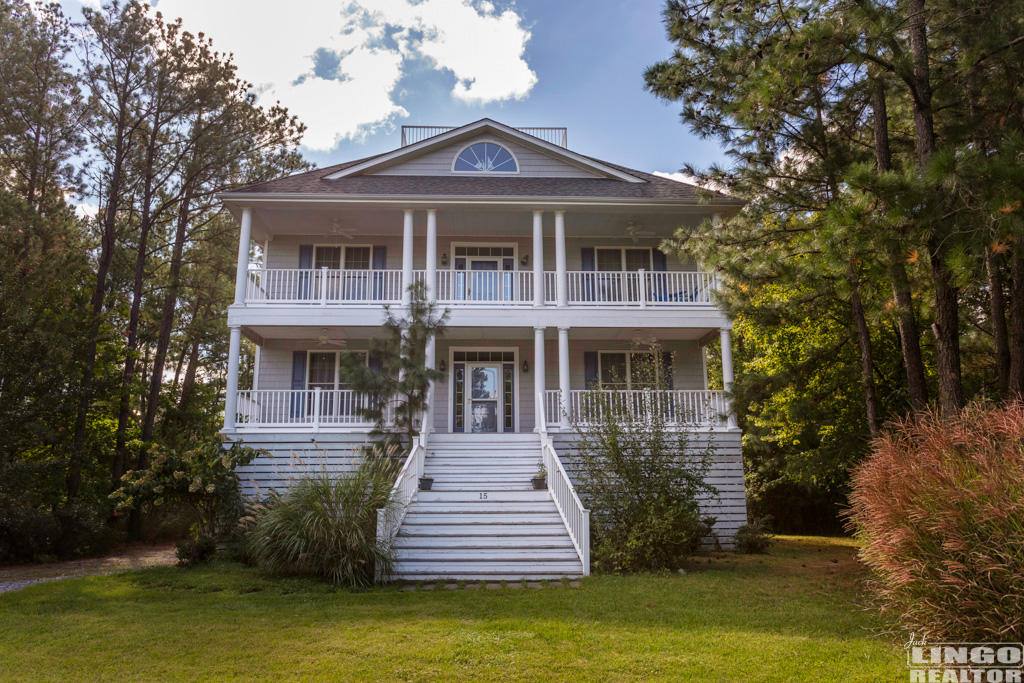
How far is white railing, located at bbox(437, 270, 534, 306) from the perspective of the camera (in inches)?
573

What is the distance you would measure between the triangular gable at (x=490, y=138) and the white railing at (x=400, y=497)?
729cm

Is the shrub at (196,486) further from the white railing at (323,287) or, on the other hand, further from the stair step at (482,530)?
the white railing at (323,287)

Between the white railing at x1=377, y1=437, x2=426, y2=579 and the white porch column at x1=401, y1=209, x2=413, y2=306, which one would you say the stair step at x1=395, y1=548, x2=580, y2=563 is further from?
the white porch column at x1=401, y1=209, x2=413, y2=306

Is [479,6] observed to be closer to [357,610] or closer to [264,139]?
[264,139]

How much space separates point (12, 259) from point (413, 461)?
26.1 feet

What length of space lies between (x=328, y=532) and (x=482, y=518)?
8.50ft

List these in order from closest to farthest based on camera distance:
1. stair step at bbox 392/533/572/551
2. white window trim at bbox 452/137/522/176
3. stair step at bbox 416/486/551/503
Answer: stair step at bbox 392/533/572/551 → stair step at bbox 416/486/551/503 → white window trim at bbox 452/137/522/176

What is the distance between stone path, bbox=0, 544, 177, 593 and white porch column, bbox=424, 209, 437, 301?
6.93 metres

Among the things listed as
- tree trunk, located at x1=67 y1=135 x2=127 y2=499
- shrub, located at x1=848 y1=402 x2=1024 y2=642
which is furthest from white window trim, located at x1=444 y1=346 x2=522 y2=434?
shrub, located at x1=848 y1=402 x2=1024 y2=642

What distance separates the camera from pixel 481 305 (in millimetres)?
14438

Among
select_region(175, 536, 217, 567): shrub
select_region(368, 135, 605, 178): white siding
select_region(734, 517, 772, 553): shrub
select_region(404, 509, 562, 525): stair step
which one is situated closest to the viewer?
select_region(404, 509, 562, 525): stair step

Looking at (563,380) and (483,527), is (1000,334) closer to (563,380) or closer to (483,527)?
(563,380)

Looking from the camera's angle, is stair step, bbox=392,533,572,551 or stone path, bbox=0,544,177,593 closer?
stair step, bbox=392,533,572,551

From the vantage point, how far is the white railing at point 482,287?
14.6m
